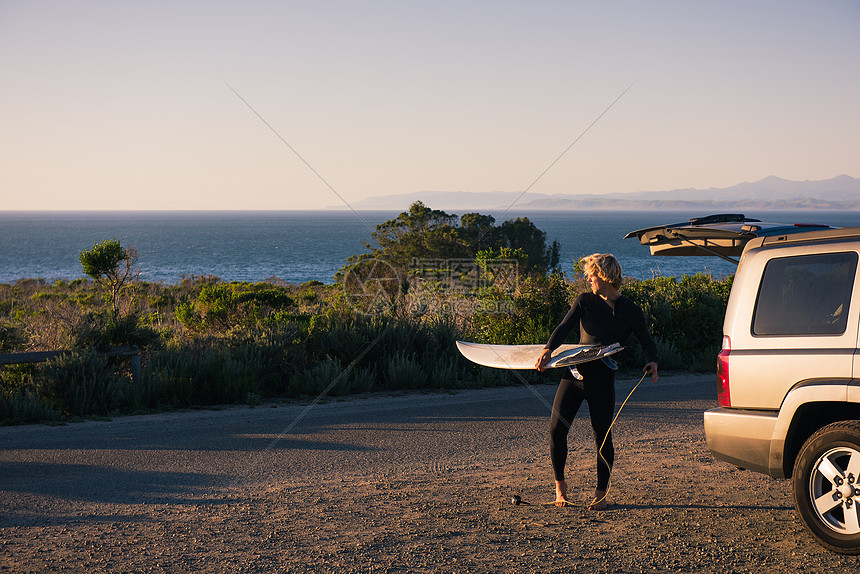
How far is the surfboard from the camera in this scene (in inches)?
213

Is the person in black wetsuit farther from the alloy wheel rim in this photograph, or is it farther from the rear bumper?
the alloy wheel rim

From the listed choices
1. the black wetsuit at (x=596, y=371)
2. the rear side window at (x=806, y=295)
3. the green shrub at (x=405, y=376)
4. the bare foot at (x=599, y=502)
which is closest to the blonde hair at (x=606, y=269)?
the black wetsuit at (x=596, y=371)

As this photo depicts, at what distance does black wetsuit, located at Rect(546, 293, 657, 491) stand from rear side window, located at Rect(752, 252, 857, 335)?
0.86 metres

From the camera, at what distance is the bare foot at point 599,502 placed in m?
5.59

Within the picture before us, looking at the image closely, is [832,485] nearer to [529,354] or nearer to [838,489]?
[838,489]

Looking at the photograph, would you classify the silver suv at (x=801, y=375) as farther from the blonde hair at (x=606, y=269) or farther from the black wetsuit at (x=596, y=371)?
the blonde hair at (x=606, y=269)

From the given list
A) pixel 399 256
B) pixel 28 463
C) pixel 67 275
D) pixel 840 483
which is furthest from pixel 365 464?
pixel 67 275

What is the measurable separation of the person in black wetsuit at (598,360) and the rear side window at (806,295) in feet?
2.83

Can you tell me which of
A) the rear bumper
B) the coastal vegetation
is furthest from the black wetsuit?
the coastal vegetation

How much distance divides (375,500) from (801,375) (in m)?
3.21

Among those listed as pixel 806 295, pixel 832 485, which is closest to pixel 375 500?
pixel 832 485

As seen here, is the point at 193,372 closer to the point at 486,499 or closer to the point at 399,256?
the point at 486,499

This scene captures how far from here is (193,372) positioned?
33.6 ft

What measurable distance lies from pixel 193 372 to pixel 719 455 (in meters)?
7.35
